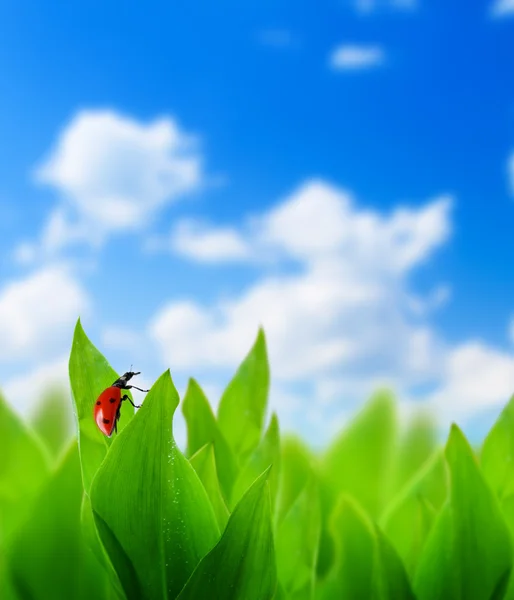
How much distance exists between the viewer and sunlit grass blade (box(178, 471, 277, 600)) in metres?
0.73

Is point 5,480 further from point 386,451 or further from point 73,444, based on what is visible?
point 386,451

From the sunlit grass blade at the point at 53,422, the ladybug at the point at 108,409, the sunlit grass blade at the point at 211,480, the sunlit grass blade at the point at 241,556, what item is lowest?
the sunlit grass blade at the point at 241,556

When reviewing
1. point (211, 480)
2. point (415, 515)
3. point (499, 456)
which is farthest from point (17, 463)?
point (499, 456)

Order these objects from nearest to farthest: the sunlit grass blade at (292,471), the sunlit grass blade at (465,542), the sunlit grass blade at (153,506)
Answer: the sunlit grass blade at (153,506) < the sunlit grass blade at (465,542) < the sunlit grass blade at (292,471)

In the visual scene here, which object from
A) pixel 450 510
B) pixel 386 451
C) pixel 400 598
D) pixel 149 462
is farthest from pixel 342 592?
pixel 149 462

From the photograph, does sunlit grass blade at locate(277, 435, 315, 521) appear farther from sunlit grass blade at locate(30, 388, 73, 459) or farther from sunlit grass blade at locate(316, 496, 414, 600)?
sunlit grass blade at locate(30, 388, 73, 459)

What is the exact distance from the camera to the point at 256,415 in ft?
3.51

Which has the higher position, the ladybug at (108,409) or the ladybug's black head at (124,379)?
the ladybug's black head at (124,379)

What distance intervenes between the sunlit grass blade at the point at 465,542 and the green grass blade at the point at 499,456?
0.39 feet

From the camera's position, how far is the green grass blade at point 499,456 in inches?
42.2

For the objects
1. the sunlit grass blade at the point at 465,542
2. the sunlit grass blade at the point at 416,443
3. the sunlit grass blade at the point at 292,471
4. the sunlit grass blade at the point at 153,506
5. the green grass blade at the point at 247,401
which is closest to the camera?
the sunlit grass blade at the point at 153,506

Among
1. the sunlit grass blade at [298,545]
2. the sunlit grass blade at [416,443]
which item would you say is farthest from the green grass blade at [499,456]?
the sunlit grass blade at [416,443]

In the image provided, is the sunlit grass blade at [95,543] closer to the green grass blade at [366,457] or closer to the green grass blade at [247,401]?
the green grass blade at [247,401]

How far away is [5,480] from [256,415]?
38 cm
